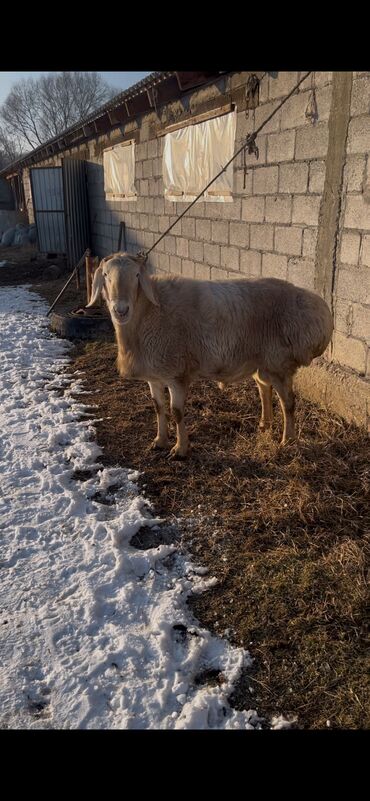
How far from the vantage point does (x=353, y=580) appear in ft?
9.05

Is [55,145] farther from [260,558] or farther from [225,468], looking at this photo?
[260,558]

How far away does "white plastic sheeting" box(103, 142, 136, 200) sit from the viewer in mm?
10070

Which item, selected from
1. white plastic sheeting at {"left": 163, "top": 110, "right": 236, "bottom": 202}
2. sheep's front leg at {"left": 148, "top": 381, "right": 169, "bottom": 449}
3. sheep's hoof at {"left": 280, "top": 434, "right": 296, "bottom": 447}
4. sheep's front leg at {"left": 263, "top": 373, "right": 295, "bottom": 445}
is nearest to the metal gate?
white plastic sheeting at {"left": 163, "top": 110, "right": 236, "bottom": 202}

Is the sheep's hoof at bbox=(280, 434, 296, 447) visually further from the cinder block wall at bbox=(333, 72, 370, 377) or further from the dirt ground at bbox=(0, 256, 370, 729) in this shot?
the cinder block wall at bbox=(333, 72, 370, 377)

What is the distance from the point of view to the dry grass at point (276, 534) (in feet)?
7.29

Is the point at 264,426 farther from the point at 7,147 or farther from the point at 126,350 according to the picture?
the point at 7,147

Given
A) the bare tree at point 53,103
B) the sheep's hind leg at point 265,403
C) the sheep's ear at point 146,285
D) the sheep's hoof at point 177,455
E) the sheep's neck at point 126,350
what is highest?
the bare tree at point 53,103

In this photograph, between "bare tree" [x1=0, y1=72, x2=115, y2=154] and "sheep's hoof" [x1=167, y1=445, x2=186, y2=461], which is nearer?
"sheep's hoof" [x1=167, y1=445, x2=186, y2=461]

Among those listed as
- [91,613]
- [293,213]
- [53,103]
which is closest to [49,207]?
[293,213]

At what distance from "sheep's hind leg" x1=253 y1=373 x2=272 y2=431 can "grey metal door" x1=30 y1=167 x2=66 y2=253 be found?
1264 centimetres

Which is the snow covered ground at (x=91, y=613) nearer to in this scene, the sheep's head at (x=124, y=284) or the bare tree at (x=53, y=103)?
the sheep's head at (x=124, y=284)

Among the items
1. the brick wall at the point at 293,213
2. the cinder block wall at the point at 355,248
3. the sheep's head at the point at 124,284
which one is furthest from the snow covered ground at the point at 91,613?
the brick wall at the point at 293,213

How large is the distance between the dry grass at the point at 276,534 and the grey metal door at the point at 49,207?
1182 centimetres
